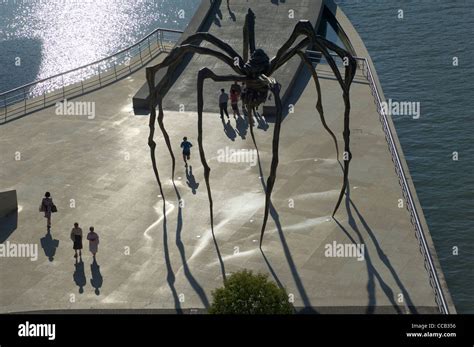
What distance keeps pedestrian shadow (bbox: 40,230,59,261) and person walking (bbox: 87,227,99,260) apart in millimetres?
1297

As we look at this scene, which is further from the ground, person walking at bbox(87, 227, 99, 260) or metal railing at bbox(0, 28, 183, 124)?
metal railing at bbox(0, 28, 183, 124)

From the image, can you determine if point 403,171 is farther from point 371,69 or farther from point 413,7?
point 413,7

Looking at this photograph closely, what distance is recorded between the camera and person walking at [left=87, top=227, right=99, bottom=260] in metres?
28.5

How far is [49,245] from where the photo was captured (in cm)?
2992

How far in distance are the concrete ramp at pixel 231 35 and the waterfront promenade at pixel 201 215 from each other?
957 millimetres

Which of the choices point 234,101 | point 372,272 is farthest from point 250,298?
point 234,101

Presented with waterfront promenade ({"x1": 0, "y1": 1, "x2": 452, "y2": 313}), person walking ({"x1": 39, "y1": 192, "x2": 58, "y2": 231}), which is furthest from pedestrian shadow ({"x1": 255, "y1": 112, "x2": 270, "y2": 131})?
person walking ({"x1": 39, "y1": 192, "x2": 58, "y2": 231})

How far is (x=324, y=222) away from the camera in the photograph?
100ft

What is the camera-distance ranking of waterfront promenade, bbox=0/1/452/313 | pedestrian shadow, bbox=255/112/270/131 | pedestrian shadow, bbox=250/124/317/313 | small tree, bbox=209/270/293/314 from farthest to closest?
pedestrian shadow, bbox=255/112/270/131 → waterfront promenade, bbox=0/1/452/313 → pedestrian shadow, bbox=250/124/317/313 → small tree, bbox=209/270/293/314

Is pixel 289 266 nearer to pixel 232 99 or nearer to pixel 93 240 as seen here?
pixel 93 240

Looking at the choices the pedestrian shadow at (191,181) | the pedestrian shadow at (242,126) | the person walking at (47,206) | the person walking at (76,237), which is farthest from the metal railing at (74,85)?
the person walking at (76,237)

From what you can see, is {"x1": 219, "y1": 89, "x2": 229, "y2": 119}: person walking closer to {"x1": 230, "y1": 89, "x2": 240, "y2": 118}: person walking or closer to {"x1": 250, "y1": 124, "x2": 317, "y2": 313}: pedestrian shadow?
{"x1": 230, "y1": 89, "x2": 240, "y2": 118}: person walking

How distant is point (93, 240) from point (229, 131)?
10.4 meters

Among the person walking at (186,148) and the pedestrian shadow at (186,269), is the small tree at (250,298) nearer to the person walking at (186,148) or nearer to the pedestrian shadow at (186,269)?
the pedestrian shadow at (186,269)
